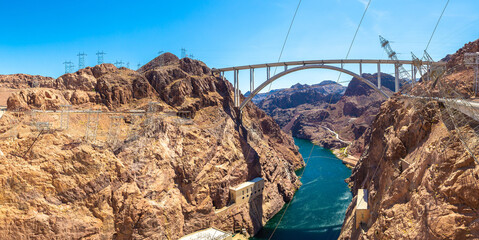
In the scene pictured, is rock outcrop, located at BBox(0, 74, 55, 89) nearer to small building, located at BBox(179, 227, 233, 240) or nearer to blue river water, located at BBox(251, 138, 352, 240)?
small building, located at BBox(179, 227, 233, 240)

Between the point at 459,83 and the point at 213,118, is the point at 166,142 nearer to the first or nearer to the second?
the point at 213,118

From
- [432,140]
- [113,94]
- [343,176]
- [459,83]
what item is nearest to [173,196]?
[113,94]

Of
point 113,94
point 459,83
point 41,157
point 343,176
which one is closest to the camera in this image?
point 459,83

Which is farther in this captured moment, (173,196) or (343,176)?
(343,176)

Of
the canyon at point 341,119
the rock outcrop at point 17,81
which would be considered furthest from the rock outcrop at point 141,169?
the canyon at point 341,119

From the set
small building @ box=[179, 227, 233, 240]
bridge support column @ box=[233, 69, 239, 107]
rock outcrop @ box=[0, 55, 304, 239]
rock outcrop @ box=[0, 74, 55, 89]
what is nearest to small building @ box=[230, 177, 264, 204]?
rock outcrop @ box=[0, 55, 304, 239]

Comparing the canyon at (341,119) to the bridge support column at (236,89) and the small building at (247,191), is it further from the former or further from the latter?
the small building at (247,191)
